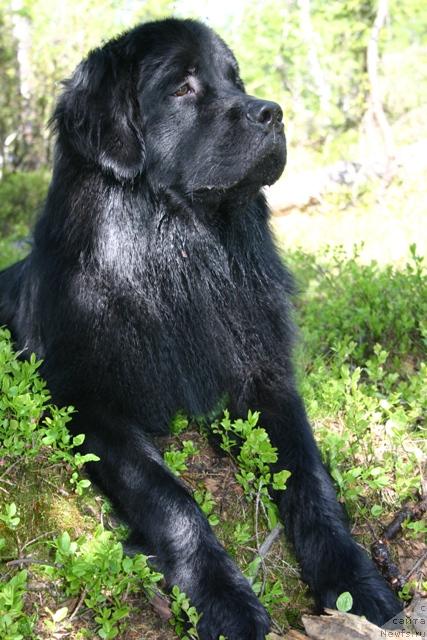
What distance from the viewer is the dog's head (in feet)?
10.8

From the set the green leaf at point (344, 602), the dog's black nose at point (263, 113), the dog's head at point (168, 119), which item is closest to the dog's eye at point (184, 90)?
the dog's head at point (168, 119)

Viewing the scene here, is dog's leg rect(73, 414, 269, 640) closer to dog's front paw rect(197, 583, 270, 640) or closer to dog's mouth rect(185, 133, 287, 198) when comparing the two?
dog's front paw rect(197, 583, 270, 640)

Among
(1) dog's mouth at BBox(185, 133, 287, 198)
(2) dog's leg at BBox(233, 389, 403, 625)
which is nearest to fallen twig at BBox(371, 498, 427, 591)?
(2) dog's leg at BBox(233, 389, 403, 625)

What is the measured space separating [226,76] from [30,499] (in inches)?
80.7

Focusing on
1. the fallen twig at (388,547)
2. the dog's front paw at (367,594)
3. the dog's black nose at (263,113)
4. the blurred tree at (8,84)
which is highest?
the dog's black nose at (263,113)

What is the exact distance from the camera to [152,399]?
334cm

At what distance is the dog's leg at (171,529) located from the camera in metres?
2.59

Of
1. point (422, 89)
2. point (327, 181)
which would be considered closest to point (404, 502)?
point (327, 181)

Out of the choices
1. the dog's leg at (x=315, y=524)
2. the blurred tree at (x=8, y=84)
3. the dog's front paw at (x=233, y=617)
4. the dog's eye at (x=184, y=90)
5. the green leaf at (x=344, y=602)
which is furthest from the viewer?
the blurred tree at (x=8, y=84)

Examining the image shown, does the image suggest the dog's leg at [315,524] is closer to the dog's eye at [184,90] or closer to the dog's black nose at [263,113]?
the dog's black nose at [263,113]

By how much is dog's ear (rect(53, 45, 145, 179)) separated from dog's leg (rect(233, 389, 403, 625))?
1.19m

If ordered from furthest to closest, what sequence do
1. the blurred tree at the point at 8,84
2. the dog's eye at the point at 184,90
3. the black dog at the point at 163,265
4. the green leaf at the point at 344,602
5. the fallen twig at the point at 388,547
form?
1. the blurred tree at the point at 8,84
2. the dog's eye at the point at 184,90
3. the black dog at the point at 163,265
4. the fallen twig at the point at 388,547
5. the green leaf at the point at 344,602

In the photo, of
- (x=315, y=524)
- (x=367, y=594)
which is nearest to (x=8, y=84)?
(x=315, y=524)

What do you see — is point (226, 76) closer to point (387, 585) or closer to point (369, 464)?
point (369, 464)
